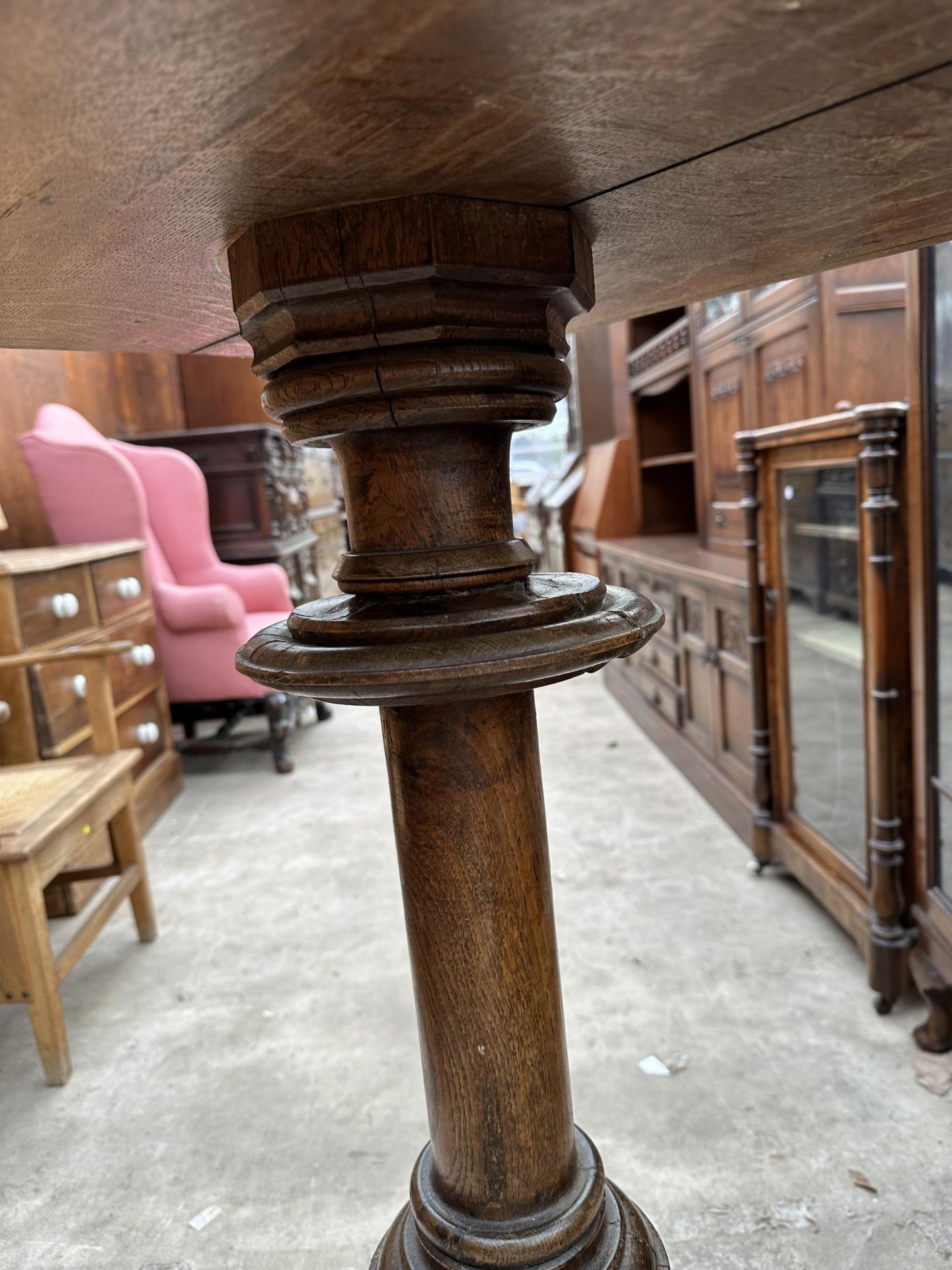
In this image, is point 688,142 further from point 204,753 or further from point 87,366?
point 87,366

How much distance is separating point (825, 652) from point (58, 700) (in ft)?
6.62

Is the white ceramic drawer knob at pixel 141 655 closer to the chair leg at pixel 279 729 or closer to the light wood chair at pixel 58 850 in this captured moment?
the light wood chair at pixel 58 850

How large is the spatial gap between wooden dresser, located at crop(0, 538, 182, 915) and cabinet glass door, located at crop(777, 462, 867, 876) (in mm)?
1898

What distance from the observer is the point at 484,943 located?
2.70ft

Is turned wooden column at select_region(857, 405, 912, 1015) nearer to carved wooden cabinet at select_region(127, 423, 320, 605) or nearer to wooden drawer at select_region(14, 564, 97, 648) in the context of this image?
wooden drawer at select_region(14, 564, 97, 648)

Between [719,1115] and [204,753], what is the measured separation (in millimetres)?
2873

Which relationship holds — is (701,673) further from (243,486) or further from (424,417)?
(424,417)

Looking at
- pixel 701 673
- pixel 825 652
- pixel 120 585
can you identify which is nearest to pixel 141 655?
pixel 120 585

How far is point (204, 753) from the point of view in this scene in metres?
3.93

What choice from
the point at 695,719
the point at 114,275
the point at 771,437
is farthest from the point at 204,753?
the point at 114,275

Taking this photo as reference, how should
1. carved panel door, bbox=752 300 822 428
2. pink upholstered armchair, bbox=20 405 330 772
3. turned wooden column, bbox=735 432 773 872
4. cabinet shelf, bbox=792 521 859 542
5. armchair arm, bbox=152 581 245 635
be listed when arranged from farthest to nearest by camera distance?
armchair arm, bbox=152 581 245 635 → pink upholstered armchair, bbox=20 405 330 772 → carved panel door, bbox=752 300 822 428 → turned wooden column, bbox=735 432 773 872 → cabinet shelf, bbox=792 521 859 542

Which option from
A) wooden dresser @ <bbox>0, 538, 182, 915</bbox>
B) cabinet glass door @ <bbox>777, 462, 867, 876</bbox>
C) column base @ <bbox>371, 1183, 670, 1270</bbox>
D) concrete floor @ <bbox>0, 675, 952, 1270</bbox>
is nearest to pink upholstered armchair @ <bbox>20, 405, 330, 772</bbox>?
wooden dresser @ <bbox>0, 538, 182, 915</bbox>

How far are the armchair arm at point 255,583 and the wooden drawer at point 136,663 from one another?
0.56 m

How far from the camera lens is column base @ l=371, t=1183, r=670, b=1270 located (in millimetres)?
871
